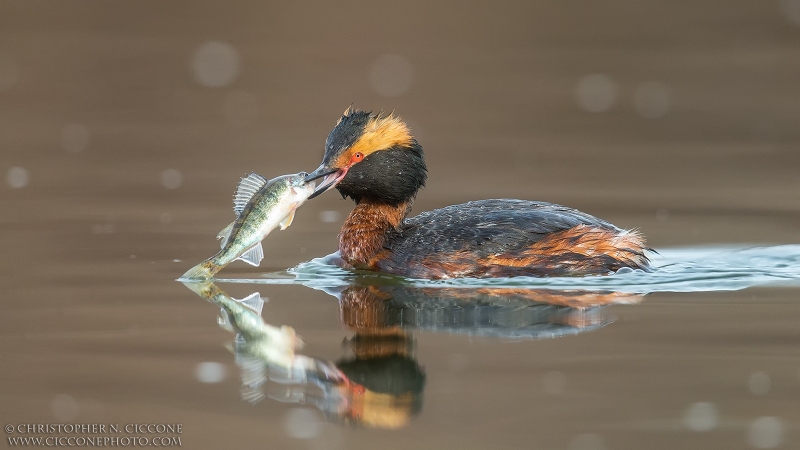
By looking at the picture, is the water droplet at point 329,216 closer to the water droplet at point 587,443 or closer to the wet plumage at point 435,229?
the wet plumage at point 435,229

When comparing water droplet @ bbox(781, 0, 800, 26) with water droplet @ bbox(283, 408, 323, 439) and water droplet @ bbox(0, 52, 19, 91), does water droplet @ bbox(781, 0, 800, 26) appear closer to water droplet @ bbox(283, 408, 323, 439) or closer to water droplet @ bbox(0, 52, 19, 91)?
water droplet @ bbox(0, 52, 19, 91)

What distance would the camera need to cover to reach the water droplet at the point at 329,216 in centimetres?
1122

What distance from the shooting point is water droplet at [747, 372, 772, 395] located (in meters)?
5.92

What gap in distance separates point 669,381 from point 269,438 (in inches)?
77.9

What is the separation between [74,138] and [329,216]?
4.72 metres

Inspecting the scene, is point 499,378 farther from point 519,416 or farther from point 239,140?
point 239,140

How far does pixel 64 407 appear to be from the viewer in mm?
5727

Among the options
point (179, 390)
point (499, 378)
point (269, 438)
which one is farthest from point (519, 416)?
point (179, 390)

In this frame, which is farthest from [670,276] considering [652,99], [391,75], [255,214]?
[391,75]

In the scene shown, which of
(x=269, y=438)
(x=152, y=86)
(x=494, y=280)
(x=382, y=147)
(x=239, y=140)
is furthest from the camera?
(x=152, y=86)

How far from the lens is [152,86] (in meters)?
18.1

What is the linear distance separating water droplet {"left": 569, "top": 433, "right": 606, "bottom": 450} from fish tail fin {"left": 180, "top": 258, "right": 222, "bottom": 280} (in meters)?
3.19

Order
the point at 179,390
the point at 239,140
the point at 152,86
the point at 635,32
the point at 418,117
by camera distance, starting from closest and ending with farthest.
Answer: the point at 179,390 → the point at 239,140 → the point at 418,117 → the point at 152,86 → the point at 635,32

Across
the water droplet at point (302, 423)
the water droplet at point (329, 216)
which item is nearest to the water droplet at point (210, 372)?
the water droplet at point (302, 423)
